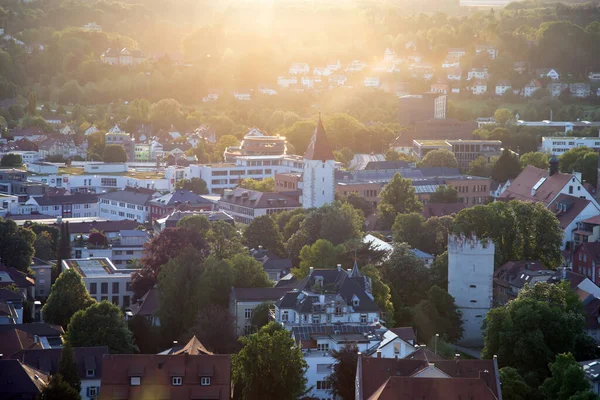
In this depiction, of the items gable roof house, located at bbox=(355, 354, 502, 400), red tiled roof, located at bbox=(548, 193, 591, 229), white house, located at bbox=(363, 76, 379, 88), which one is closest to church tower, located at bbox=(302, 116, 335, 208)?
red tiled roof, located at bbox=(548, 193, 591, 229)

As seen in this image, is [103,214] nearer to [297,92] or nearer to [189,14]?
[297,92]

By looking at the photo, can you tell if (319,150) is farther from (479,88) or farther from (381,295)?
(479,88)

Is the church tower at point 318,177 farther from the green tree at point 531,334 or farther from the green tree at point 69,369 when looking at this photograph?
the green tree at point 69,369

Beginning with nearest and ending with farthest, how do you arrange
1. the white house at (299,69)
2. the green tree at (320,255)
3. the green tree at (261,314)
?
the green tree at (261,314) < the green tree at (320,255) < the white house at (299,69)

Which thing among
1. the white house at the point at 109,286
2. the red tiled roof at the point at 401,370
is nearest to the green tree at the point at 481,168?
the white house at the point at 109,286

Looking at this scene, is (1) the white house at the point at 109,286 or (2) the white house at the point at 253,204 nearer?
(1) the white house at the point at 109,286

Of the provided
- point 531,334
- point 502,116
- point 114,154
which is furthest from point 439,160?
point 531,334

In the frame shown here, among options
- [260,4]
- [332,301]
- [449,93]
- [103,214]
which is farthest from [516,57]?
[332,301]

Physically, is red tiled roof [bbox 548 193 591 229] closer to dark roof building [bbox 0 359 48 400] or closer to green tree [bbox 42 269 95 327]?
green tree [bbox 42 269 95 327]
